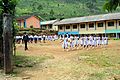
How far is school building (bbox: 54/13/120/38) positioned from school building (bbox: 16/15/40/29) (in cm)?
972

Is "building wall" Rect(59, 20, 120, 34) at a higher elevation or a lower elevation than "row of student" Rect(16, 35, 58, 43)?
higher

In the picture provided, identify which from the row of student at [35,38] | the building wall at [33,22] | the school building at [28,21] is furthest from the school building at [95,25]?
the building wall at [33,22]

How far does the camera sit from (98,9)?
381 ft

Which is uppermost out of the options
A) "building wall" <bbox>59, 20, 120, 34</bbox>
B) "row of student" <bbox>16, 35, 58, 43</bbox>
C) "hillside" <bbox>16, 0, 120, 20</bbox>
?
"hillside" <bbox>16, 0, 120, 20</bbox>

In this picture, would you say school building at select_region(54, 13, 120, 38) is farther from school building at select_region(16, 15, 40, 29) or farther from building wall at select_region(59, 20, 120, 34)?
school building at select_region(16, 15, 40, 29)

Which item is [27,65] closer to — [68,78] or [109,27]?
[68,78]

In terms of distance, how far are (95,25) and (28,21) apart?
2142 centimetres

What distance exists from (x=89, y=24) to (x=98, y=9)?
60503mm

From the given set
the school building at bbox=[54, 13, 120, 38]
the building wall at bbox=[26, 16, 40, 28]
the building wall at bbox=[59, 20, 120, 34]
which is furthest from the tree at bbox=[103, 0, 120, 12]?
the building wall at bbox=[26, 16, 40, 28]

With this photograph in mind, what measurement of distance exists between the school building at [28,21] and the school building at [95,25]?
972 cm

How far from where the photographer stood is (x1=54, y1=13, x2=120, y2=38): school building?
168ft

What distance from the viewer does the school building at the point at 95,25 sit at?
51306mm

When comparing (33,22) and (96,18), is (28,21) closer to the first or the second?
(33,22)

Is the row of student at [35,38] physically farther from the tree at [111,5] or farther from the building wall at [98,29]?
the tree at [111,5]
